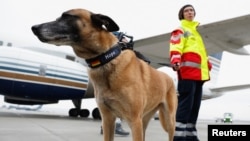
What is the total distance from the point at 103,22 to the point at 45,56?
7.15 metres

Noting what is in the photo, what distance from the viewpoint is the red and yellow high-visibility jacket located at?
336cm

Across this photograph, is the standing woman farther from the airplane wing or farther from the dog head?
the airplane wing

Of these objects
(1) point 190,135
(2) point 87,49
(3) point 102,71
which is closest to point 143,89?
(3) point 102,71

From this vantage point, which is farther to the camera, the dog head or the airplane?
the airplane

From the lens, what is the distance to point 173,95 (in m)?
3.01

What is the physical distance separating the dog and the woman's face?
1281 mm

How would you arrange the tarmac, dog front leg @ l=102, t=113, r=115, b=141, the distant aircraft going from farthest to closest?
the distant aircraft < the tarmac < dog front leg @ l=102, t=113, r=115, b=141

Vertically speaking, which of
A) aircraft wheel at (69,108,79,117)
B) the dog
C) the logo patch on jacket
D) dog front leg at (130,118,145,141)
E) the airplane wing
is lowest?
aircraft wheel at (69,108,79,117)

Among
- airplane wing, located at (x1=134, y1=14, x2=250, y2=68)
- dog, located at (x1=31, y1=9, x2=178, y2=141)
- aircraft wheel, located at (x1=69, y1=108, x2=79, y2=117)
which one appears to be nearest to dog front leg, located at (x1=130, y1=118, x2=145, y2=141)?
dog, located at (x1=31, y1=9, x2=178, y2=141)

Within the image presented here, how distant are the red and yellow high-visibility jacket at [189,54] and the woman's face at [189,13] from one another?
0.13 metres

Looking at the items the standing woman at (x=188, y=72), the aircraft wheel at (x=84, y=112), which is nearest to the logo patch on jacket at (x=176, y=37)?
the standing woman at (x=188, y=72)

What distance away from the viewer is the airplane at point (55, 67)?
8.23 metres

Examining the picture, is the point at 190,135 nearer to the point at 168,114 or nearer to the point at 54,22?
the point at 168,114

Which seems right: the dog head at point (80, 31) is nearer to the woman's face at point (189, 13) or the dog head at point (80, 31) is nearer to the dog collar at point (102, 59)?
the dog collar at point (102, 59)
